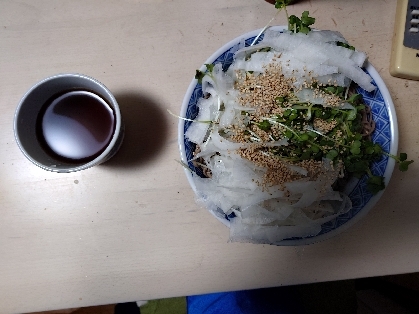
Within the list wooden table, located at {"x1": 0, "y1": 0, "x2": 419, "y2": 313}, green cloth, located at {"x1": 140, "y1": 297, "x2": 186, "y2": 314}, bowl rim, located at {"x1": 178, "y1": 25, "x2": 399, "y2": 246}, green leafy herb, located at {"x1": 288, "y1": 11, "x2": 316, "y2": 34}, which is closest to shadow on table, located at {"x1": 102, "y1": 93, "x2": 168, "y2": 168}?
wooden table, located at {"x1": 0, "y1": 0, "x2": 419, "y2": 313}

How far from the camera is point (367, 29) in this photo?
2.77 ft

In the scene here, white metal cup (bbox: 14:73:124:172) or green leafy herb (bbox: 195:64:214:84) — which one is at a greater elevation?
green leafy herb (bbox: 195:64:214:84)

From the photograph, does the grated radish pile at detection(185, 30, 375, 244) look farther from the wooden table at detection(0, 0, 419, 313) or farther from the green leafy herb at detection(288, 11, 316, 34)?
the wooden table at detection(0, 0, 419, 313)

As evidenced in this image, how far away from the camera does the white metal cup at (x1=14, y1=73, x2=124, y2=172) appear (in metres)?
0.71

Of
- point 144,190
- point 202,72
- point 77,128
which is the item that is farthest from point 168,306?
point 202,72

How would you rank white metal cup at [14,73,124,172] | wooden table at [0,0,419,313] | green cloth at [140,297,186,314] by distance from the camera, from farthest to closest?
green cloth at [140,297,186,314], wooden table at [0,0,419,313], white metal cup at [14,73,124,172]

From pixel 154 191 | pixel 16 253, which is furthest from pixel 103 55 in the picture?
pixel 16 253

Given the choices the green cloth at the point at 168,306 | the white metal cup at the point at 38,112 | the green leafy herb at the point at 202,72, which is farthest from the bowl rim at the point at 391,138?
the green cloth at the point at 168,306

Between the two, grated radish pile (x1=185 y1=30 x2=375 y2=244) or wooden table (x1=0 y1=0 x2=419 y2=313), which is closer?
grated radish pile (x1=185 y1=30 x2=375 y2=244)

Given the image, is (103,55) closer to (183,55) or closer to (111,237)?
(183,55)

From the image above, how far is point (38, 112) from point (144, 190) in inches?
9.7

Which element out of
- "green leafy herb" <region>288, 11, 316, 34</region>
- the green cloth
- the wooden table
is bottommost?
the green cloth

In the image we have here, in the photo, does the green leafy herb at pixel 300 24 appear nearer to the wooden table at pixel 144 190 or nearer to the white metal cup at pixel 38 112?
the wooden table at pixel 144 190

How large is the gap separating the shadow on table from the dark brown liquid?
52mm
